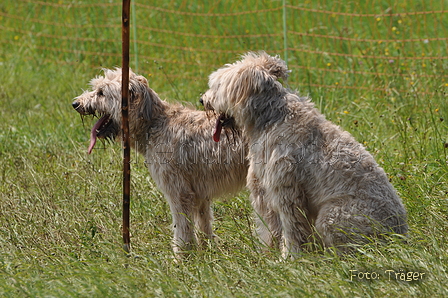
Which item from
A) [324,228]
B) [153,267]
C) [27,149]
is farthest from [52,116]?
[324,228]

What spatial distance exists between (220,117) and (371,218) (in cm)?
137

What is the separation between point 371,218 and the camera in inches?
166

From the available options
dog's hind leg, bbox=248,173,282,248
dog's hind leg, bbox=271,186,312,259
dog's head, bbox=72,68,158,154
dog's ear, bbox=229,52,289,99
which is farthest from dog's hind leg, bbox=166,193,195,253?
dog's ear, bbox=229,52,289,99

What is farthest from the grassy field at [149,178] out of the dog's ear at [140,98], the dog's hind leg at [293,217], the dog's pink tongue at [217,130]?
the dog's ear at [140,98]

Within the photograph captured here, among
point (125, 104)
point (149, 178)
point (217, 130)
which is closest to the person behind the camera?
point (125, 104)

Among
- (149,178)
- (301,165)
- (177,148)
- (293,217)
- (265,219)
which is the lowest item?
(149,178)

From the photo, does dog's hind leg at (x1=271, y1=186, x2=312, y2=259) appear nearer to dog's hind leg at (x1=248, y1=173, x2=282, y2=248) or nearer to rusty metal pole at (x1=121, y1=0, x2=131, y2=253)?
dog's hind leg at (x1=248, y1=173, x2=282, y2=248)

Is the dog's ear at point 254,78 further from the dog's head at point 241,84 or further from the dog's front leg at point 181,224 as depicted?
the dog's front leg at point 181,224

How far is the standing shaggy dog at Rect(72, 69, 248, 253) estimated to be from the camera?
5.07m

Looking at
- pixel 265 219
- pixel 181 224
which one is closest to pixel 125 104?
pixel 181 224

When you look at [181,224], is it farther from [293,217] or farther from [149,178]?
[149,178]

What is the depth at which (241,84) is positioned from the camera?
454 centimetres

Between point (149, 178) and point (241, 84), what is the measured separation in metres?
2.00

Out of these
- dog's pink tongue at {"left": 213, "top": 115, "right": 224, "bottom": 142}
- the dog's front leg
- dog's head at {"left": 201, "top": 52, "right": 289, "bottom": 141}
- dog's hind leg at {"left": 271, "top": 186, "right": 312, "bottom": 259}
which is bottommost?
the dog's front leg
